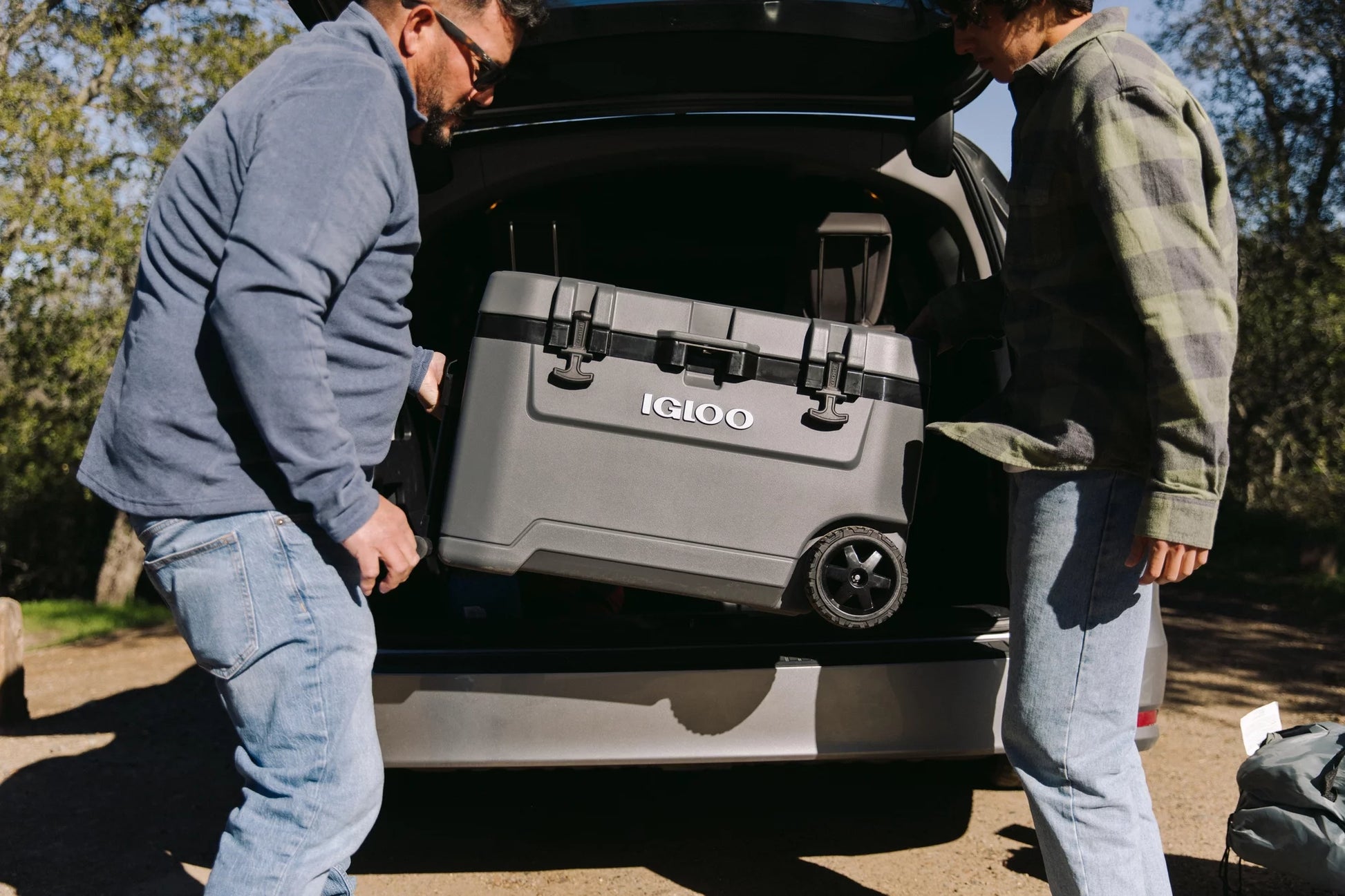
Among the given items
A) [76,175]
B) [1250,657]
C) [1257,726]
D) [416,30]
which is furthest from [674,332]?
[76,175]

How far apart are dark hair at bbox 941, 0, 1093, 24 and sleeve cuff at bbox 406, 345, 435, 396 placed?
1174mm

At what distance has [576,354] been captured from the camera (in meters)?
2.19

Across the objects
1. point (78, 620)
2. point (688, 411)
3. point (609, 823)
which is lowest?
point (78, 620)

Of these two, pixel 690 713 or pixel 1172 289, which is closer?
pixel 1172 289

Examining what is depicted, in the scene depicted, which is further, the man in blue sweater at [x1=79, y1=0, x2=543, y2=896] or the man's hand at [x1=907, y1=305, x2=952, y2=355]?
the man's hand at [x1=907, y1=305, x2=952, y2=355]

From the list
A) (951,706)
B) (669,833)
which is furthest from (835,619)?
(669,833)

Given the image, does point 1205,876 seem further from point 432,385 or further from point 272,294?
point 272,294

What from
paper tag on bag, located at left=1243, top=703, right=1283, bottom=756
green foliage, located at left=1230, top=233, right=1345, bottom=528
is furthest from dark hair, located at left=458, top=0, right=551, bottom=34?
green foliage, located at left=1230, top=233, right=1345, bottom=528

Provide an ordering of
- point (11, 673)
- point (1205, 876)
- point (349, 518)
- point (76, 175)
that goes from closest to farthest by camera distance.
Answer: point (349, 518) → point (1205, 876) → point (11, 673) → point (76, 175)

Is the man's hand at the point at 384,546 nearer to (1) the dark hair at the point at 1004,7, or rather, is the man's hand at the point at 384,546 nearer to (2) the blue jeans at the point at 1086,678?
(2) the blue jeans at the point at 1086,678

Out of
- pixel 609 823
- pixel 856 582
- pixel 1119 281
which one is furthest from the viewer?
pixel 609 823

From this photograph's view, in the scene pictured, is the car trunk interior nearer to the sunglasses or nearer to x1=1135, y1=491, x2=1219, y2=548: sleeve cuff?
x1=1135, y1=491, x2=1219, y2=548: sleeve cuff

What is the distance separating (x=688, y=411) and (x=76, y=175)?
27.5 feet

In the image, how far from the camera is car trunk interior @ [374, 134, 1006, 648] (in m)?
2.49
